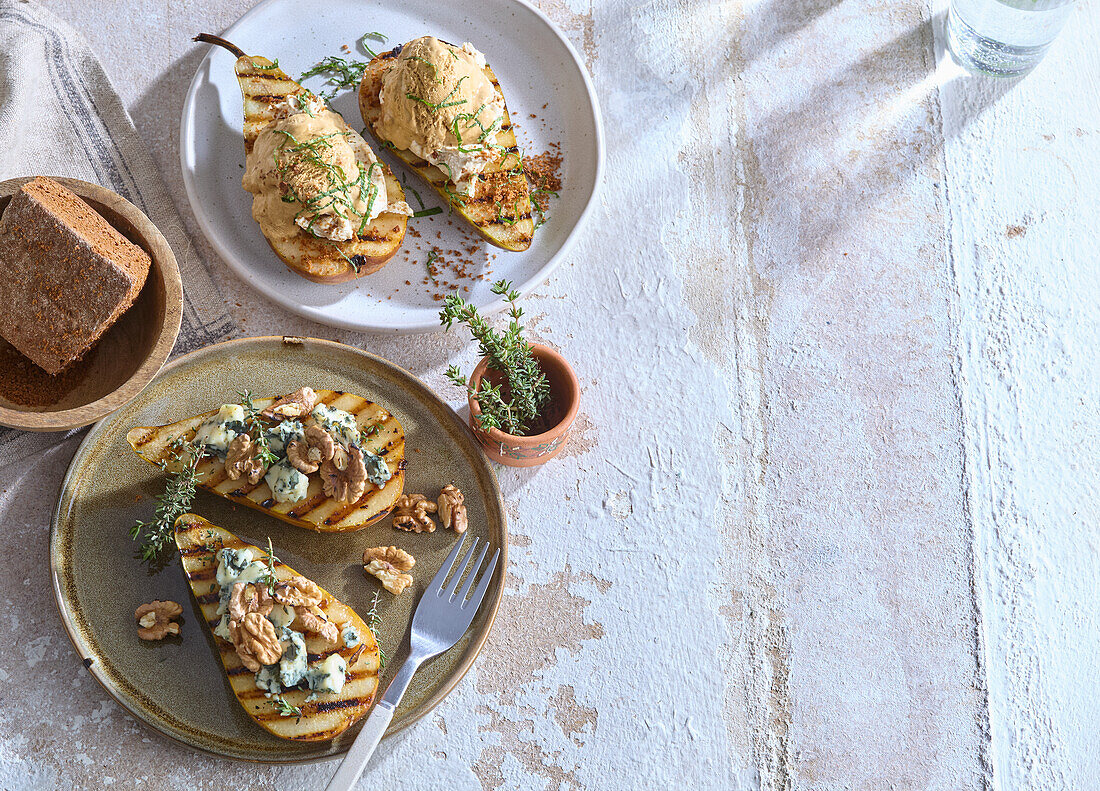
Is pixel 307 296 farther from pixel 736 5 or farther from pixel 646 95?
pixel 736 5

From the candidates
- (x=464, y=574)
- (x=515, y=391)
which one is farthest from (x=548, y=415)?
(x=464, y=574)

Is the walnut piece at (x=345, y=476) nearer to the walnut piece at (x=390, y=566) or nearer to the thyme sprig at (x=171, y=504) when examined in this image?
the walnut piece at (x=390, y=566)

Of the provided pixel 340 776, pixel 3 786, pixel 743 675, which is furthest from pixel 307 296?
pixel 743 675

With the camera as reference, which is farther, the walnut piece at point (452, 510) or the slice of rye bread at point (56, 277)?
the walnut piece at point (452, 510)

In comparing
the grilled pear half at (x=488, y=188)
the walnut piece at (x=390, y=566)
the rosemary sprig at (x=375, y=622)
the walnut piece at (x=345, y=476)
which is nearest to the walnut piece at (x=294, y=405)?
the walnut piece at (x=345, y=476)

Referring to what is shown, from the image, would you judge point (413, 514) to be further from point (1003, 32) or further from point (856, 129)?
point (1003, 32)

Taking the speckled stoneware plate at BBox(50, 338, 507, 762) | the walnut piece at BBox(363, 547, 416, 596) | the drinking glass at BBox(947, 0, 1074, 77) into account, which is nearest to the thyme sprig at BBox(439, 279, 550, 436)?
the speckled stoneware plate at BBox(50, 338, 507, 762)
